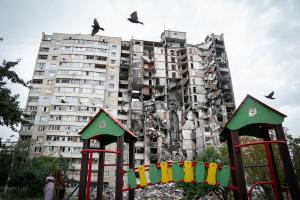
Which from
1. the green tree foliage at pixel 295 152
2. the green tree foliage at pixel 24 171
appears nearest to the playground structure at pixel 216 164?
the green tree foliage at pixel 295 152

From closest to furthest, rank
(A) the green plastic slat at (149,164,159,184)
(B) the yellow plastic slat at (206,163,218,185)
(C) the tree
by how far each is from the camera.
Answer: (B) the yellow plastic slat at (206,163,218,185) < (A) the green plastic slat at (149,164,159,184) < (C) the tree

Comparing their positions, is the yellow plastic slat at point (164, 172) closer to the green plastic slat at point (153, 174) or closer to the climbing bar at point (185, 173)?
the climbing bar at point (185, 173)

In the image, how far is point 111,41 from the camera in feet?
188

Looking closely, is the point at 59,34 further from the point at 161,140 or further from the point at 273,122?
the point at 273,122

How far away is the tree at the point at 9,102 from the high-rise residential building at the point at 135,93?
966 inches

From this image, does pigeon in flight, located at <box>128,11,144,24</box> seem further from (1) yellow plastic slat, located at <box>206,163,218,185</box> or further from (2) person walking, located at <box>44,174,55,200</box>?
(2) person walking, located at <box>44,174,55,200</box>

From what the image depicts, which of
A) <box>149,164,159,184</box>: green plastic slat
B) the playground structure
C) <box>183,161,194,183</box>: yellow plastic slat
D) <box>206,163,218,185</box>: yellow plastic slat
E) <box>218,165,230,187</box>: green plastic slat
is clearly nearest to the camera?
the playground structure

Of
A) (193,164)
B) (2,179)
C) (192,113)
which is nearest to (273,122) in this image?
(193,164)

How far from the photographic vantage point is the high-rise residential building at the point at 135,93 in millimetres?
45531

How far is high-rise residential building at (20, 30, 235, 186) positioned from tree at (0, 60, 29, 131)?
24538 millimetres

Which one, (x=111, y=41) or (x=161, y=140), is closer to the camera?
(x=161, y=140)

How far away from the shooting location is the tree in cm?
1905

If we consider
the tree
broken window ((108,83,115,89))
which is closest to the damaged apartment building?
broken window ((108,83,115,89))

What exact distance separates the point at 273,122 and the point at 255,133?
1.96m
